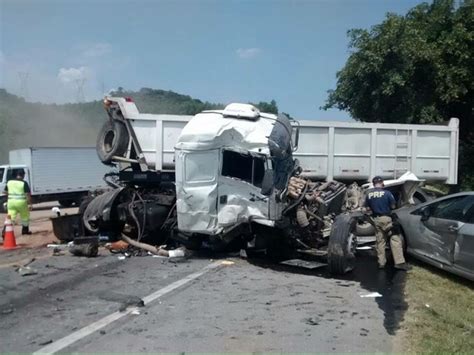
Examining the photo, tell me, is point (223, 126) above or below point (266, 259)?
above

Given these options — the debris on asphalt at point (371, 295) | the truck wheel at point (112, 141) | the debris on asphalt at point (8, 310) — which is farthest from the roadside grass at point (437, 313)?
the truck wheel at point (112, 141)

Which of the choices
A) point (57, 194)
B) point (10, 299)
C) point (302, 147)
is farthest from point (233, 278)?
point (57, 194)

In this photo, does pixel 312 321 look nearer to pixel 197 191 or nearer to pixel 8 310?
pixel 8 310

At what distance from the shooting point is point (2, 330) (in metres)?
5.45

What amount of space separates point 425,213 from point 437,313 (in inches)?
111

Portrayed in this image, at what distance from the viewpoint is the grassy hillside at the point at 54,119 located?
157 feet

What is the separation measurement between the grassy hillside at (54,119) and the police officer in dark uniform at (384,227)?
3573 centimetres

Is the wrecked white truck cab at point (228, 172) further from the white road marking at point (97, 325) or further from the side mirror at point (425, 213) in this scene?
the side mirror at point (425, 213)

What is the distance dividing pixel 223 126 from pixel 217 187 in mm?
1038

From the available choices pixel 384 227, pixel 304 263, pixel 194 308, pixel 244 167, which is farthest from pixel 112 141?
pixel 194 308

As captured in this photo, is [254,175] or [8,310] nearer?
[8,310]

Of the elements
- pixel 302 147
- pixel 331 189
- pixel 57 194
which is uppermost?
pixel 302 147

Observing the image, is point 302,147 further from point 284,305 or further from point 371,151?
point 284,305

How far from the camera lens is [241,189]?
9.20m
